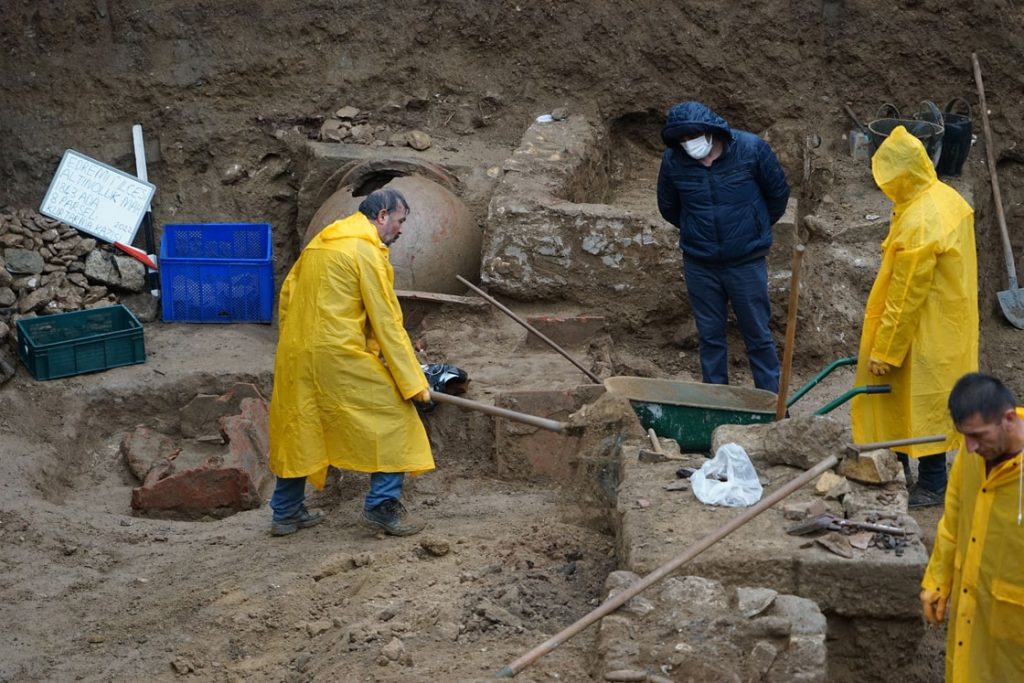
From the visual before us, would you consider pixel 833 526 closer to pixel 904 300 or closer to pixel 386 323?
pixel 904 300

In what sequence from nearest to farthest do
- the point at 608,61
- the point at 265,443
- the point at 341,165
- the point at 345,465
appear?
1. the point at 345,465
2. the point at 265,443
3. the point at 341,165
4. the point at 608,61

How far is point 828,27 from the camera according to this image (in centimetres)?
1129

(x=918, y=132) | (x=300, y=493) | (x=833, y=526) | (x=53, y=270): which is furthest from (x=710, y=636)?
(x=53, y=270)

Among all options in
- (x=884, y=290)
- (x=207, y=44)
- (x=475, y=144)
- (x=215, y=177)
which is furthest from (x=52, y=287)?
(x=884, y=290)

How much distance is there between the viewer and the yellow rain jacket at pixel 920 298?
21.1ft

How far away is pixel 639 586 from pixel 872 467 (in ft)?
4.67

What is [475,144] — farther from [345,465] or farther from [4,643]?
[4,643]

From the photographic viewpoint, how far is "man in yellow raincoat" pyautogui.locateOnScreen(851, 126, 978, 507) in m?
6.43

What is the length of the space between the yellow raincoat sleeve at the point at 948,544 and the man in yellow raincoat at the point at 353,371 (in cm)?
275

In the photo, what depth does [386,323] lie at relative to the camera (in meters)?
6.45

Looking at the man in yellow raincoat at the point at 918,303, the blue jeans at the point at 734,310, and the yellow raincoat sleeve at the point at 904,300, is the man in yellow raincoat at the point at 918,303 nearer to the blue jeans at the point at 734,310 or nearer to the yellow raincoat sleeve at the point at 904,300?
the yellow raincoat sleeve at the point at 904,300

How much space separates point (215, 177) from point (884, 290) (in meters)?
6.57

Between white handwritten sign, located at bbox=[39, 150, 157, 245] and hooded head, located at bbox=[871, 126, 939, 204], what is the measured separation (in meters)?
6.33

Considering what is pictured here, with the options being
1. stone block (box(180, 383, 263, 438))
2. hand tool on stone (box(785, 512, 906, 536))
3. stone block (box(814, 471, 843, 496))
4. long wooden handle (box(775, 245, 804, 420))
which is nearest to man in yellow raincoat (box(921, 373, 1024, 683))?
hand tool on stone (box(785, 512, 906, 536))
